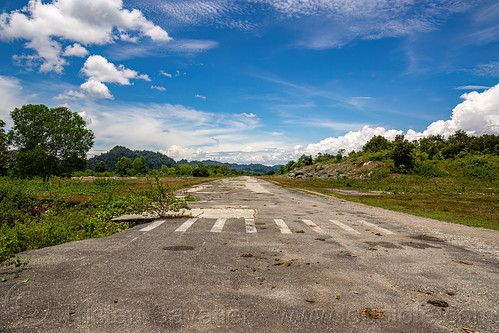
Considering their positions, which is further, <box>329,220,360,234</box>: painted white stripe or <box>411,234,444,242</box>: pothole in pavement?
<box>329,220,360,234</box>: painted white stripe

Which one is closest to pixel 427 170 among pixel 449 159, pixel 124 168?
pixel 449 159

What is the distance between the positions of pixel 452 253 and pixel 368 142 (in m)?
99.3

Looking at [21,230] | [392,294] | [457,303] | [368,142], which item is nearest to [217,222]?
[21,230]

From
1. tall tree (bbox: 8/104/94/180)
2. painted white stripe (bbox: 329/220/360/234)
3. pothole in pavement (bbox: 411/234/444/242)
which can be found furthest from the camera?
tall tree (bbox: 8/104/94/180)

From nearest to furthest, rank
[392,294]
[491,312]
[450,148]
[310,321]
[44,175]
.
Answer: [310,321] < [491,312] < [392,294] < [44,175] < [450,148]

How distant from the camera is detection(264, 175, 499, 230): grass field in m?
15.1

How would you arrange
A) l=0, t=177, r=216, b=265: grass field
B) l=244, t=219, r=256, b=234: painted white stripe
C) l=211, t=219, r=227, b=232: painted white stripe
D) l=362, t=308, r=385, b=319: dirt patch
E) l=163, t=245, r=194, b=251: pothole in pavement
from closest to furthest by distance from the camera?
l=362, t=308, r=385, b=319: dirt patch → l=163, t=245, r=194, b=251: pothole in pavement → l=0, t=177, r=216, b=265: grass field → l=244, t=219, r=256, b=234: painted white stripe → l=211, t=219, r=227, b=232: painted white stripe

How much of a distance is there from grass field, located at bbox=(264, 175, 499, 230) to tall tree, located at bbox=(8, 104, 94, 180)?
120 feet

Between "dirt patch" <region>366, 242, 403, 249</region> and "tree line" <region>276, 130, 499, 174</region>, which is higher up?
"tree line" <region>276, 130, 499, 174</region>

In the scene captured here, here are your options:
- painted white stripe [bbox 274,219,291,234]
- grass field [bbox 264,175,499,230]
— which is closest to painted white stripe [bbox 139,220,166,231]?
painted white stripe [bbox 274,219,291,234]

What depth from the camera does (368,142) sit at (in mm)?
98312

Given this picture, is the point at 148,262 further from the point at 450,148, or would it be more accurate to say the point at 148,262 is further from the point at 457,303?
the point at 450,148

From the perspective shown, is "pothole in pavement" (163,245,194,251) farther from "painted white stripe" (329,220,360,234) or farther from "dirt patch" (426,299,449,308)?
"painted white stripe" (329,220,360,234)

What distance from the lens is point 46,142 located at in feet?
138
